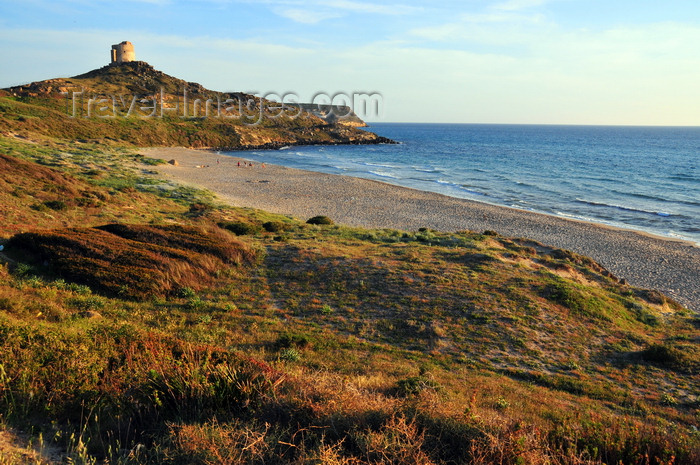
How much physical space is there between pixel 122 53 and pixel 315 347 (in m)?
180

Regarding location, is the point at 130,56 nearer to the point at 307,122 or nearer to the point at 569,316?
the point at 307,122

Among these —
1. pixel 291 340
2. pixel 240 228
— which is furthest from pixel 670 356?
pixel 240 228

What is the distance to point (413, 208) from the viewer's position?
149 ft

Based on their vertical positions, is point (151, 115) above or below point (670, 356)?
above

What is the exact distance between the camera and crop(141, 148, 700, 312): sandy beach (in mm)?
28689

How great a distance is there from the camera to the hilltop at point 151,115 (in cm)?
8488

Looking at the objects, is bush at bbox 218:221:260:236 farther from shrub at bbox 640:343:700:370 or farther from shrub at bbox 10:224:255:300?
shrub at bbox 640:343:700:370

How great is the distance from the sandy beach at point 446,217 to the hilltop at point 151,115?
34.9 m

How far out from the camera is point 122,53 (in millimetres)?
155750

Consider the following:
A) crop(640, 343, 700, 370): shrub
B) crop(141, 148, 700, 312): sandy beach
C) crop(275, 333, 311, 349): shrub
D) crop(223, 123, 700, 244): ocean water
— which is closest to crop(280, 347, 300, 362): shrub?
crop(275, 333, 311, 349): shrub

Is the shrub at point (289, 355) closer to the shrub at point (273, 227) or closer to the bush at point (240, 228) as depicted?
the bush at point (240, 228)

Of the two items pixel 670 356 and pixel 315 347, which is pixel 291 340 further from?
pixel 670 356

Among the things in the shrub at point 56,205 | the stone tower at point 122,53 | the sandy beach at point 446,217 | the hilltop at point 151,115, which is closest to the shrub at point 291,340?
the shrub at point 56,205

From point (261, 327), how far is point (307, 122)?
158 m
